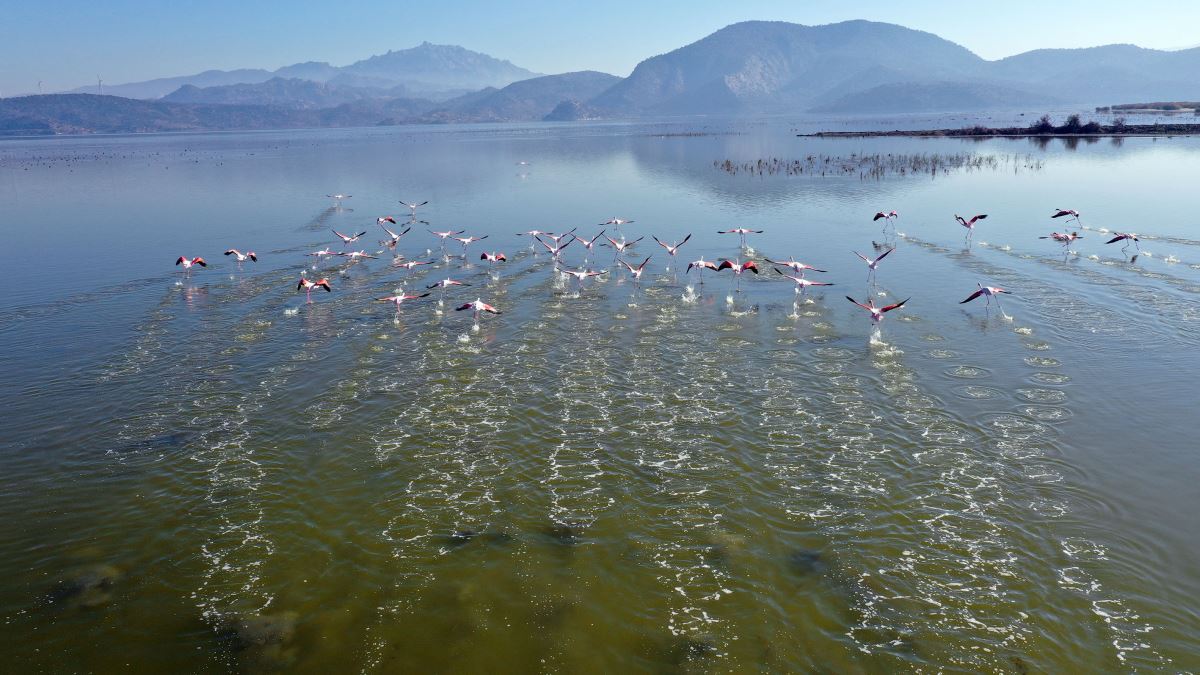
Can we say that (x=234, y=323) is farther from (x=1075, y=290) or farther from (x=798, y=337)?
(x=1075, y=290)

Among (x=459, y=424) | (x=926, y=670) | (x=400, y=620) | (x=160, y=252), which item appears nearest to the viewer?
(x=926, y=670)

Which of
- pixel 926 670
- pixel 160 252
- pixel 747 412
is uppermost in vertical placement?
pixel 160 252

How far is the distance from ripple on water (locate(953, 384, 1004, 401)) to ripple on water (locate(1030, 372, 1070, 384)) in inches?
66.6

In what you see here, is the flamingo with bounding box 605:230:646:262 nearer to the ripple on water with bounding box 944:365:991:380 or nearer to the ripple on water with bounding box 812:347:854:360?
the ripple on water with bounding box 812:347:854:360

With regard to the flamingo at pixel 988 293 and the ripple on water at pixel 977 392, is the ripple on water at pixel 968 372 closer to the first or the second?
the ripple on water at pixel 977 392

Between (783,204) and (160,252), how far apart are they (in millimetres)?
45811

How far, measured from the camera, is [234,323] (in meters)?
27.3

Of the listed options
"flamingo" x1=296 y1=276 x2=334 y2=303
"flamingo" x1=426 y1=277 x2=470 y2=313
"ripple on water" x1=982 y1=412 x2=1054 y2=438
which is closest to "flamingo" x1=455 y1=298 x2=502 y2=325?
"flamingo" x1=426 y1=277 x2=470 y2=313

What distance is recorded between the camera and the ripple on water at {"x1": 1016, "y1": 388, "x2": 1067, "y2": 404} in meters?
18.3

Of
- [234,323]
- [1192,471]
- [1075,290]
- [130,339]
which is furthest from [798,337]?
[130,339]

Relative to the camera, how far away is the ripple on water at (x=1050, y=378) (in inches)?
768

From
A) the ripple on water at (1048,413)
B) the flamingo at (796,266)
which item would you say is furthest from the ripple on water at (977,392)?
the flamingo at (796,266)

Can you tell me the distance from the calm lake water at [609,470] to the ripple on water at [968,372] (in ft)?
0.37

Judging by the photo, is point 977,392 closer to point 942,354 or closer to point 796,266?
point 942,354
